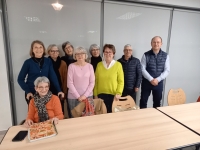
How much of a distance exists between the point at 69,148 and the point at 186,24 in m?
3.71

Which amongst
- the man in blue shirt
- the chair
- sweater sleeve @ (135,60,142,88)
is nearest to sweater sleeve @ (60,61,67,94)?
the chair

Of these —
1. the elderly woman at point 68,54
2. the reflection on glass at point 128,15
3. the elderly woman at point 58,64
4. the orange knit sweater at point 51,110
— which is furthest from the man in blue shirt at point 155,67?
the orange knit sweater at point 51,110

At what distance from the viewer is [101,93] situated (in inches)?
96.0

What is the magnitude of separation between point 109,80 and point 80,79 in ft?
1.45

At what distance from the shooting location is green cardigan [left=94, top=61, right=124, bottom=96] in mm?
2354

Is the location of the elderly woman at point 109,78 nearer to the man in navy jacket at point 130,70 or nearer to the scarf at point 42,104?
the man in navy jacket at point 130,70

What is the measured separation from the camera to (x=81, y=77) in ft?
7.23

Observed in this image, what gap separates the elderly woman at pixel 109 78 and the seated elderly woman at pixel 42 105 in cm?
82

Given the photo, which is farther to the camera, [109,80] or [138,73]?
[138,73]

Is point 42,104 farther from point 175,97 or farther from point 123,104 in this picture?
point 175,97

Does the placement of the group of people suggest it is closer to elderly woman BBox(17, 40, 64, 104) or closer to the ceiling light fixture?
elderly woman BBox(17, 40, 64, 104)

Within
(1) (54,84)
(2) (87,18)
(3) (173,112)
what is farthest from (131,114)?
(2) (87,18)

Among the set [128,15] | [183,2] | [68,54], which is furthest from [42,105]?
[183,2]

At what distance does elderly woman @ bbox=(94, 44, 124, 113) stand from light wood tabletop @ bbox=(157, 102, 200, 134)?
738 mm
